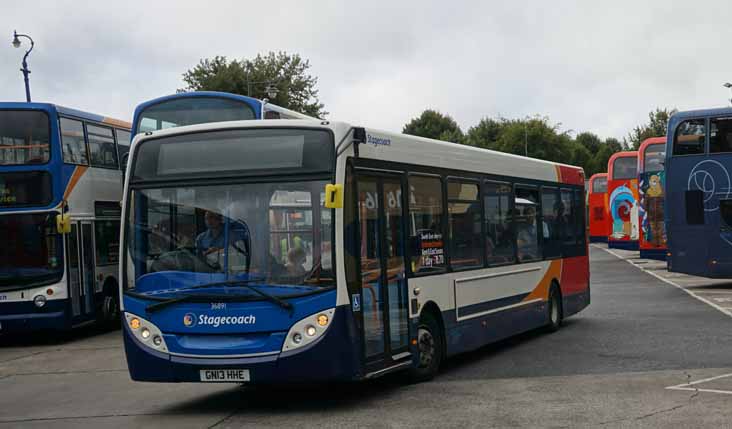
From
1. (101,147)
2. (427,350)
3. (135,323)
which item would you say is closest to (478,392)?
(427,350)

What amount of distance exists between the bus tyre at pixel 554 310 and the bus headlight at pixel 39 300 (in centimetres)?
895

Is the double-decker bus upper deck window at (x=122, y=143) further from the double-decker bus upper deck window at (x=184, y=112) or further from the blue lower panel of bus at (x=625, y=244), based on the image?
the blue lower panel of bus at (x=625, y=244)

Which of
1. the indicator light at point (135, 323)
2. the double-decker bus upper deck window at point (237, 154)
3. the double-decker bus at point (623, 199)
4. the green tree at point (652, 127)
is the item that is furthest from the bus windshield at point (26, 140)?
the green tree at point (652, 127)

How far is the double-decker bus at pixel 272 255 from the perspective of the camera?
1025 cm

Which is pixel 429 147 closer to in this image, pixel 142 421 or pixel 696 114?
pixel 142 421

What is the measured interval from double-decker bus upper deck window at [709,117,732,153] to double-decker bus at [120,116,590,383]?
52.2 feet

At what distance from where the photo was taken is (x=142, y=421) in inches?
414

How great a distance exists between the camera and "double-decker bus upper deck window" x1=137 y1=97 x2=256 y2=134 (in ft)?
66.7

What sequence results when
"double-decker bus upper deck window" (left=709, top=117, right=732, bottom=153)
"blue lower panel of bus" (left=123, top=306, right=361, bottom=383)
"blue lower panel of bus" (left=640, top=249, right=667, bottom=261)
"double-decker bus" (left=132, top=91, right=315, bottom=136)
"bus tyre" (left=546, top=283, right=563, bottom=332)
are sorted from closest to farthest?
"blue lower panel of bus" (left=123, top=306, right=361, bottom=383)
"bus tyre" (left=546, top=283, right=563, bottom=332)
"double-decker bus" (left=132, top=91, right=315, bottom=136)
"double-decker bus upper deck window" (left=709, top=117, right=732, bottom=153)
"blue lower panel of bus" (left=640, top=249, right=667, bottom=261)

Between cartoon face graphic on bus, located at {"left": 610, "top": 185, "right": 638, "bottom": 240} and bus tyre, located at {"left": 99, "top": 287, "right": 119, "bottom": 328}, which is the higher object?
cartoon face graphic on bus, located at {"left": 610, "top": 185, "right": 638, "bottom": 240}

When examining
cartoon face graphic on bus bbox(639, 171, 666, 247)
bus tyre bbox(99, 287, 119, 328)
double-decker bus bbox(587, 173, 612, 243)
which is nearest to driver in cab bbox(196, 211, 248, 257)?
bus tyre bbox(99, 287, 119, 328)

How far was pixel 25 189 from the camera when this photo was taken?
65.1ft

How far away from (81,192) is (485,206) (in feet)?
30.5

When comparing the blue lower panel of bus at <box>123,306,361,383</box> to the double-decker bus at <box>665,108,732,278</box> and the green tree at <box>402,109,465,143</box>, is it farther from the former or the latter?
the green tree at <box>402,109,465,143</box>
